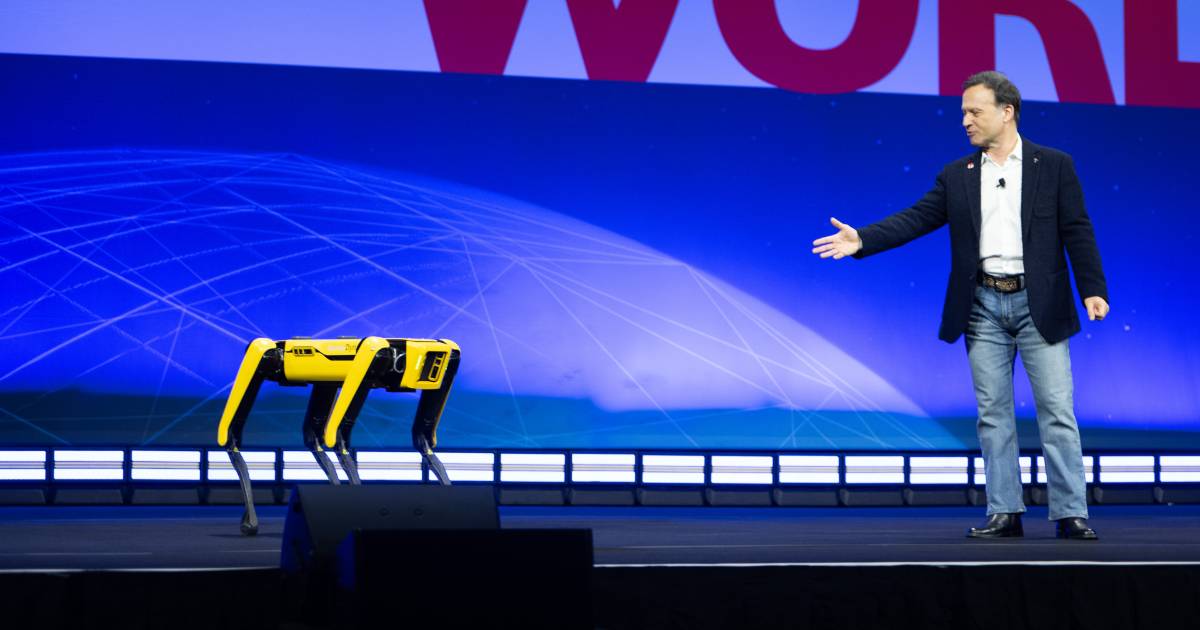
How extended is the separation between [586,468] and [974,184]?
224 centimetres

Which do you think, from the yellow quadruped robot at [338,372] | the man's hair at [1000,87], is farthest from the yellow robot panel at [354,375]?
the man's hair at [1000,87]

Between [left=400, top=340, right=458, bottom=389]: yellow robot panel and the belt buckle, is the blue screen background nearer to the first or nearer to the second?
[left=400, top=340, right=458, bottom=389]: yellow robot panel

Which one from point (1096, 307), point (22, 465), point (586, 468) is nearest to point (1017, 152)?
point (1096, 307)

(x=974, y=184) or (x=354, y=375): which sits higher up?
(x=974, y=184)

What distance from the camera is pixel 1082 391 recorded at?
17.0 feet

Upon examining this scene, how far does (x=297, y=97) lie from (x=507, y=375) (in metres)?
1.31

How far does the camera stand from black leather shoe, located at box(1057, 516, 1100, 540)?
2.58 metres

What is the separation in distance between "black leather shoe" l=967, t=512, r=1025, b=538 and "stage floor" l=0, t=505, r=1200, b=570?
0.13 ft

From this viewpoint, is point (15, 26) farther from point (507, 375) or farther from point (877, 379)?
point (877, 379)

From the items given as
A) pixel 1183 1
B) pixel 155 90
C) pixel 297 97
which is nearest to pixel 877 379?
pixel 1183 1

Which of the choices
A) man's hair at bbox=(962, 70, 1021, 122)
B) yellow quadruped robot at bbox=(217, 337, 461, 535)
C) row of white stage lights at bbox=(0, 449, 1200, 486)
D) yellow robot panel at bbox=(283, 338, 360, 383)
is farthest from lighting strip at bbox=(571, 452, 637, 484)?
man's hair at bbox=(962, 70, 1021, 122)

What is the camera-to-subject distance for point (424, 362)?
2.80m

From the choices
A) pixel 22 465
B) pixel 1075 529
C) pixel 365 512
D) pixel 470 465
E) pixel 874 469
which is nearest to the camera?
pixel 365 512

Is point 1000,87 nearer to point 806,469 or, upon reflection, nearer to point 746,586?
point 746,586
